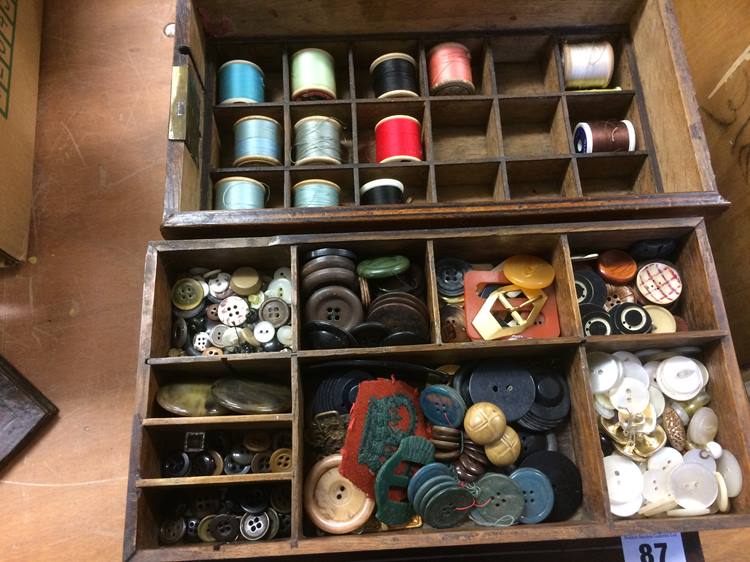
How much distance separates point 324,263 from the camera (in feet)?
6.31

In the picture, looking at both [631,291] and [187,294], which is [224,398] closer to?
[187,294]

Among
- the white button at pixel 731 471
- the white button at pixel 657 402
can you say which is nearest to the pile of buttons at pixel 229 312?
the white button at pixel 657 402

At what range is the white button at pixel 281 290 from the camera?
2057 mm

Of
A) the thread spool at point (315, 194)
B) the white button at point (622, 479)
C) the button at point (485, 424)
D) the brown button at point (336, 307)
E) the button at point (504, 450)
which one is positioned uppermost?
the thread spool at point (315, 194)

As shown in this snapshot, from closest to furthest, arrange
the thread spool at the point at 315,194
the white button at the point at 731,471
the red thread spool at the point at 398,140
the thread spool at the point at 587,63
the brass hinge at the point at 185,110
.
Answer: the white button at the point at 731,471 < the brass hinge at the point at 185,110 < the thread spool at the point at 315,194 < the red thread spool at the point at 398,140 < the thread spool at the point at 587,63

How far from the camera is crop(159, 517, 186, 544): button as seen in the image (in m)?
1.82

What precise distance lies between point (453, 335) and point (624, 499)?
741 mm

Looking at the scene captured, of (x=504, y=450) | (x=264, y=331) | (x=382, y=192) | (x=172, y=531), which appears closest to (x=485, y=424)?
(x=504, y=450)

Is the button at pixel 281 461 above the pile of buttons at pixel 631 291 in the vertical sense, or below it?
below

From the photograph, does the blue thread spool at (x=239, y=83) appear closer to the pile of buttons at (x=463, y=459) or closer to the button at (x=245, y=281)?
the button at (x=245, y=281)

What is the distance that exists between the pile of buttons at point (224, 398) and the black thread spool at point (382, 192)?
0.76 m

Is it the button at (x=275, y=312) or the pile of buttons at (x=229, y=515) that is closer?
the pile of buttons at (x=229, y=515)

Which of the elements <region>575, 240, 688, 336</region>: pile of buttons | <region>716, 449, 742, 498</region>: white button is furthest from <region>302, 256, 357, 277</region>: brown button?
<region>716, 449, 742, 498</region>: white button

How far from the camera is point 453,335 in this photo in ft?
6.59
